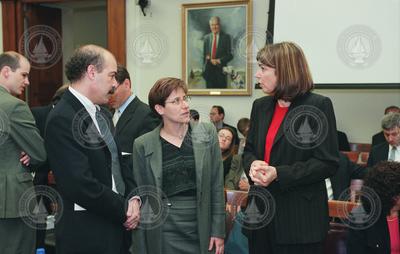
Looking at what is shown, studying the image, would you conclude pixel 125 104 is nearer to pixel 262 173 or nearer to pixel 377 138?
pixel 262 173

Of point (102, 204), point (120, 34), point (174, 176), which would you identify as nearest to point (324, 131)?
point (174, 176)

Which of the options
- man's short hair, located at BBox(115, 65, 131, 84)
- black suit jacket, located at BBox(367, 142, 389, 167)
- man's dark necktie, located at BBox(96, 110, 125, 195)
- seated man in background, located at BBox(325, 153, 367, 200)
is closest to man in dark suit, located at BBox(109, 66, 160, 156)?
man's short hair, located at BBox(115, 65, 131, 84)

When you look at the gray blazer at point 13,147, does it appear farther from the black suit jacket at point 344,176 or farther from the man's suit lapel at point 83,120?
the black suit jacket at point 344,176

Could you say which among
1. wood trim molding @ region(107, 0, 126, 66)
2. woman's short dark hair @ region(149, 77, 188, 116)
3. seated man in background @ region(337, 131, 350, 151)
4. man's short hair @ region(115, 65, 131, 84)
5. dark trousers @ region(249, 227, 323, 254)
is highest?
wood trim molding @ region(107, 0, 126, 66)

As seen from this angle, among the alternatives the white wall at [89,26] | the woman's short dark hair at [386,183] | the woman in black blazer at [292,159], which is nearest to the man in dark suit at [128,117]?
the woman in black blazer at [292,159]

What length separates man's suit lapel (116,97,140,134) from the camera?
10.3 feet

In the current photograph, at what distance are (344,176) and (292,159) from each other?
2.25m

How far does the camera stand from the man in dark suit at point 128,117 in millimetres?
3080

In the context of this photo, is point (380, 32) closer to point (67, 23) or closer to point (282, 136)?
point (282, 136)

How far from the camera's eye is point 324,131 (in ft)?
6.77

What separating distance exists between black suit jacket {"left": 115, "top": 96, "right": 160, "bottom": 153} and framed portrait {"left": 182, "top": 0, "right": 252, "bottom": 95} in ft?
13.5

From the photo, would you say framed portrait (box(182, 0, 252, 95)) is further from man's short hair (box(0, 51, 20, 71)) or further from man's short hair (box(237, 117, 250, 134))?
man's short hair (box(0, 51, 20, 71))

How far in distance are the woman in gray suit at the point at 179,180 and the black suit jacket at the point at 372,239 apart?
66 cm

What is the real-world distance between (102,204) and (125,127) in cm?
115
